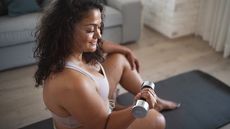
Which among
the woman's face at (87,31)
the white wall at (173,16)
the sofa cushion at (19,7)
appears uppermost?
the woman's face at (87,31)

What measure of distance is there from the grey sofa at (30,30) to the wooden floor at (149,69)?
11 centimetres

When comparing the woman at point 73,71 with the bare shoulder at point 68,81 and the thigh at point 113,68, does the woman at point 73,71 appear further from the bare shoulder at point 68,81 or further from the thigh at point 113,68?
the thigh at point 113,68

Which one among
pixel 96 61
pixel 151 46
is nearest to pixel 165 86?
pixel 151 46

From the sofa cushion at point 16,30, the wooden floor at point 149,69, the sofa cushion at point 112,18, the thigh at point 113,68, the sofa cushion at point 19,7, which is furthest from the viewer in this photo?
the sofa cushion at point 112,18

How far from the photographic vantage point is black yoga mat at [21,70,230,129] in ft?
5.62

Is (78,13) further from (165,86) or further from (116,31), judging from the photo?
(116,31)

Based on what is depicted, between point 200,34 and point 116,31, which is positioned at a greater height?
point 116,31

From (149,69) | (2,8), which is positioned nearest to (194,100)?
(149,69)

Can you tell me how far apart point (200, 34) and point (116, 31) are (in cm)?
97

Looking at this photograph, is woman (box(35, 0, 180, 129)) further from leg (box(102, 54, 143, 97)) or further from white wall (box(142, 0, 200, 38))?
white wall (box(142, 0, 200, 38))

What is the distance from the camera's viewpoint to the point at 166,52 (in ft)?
8.59

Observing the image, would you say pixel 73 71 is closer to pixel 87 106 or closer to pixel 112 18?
pixel 87 106

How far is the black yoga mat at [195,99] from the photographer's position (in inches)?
67.7

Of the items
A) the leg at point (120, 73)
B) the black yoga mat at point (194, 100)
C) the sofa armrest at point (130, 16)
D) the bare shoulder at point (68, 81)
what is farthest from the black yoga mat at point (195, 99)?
the bare shoulder at point (68, 81)
